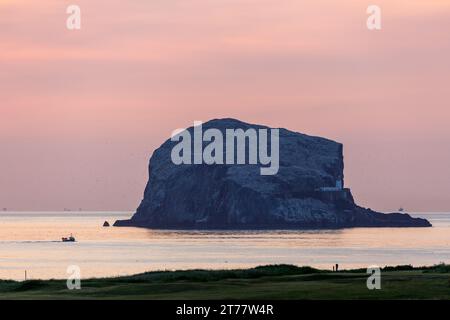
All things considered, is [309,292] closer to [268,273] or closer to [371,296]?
[371,296]

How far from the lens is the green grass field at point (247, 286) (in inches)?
2377

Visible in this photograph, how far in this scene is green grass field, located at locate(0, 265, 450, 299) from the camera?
198 feet

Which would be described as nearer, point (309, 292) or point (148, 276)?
point (309, 292)

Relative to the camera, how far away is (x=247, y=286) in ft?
225
